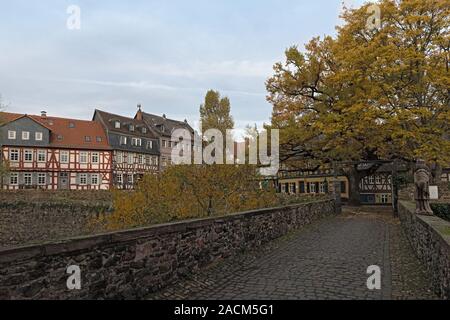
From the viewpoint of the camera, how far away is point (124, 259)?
5027 millimetres

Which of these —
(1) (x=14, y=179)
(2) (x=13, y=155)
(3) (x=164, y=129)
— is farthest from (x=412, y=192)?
(3) (x=164, y=129)

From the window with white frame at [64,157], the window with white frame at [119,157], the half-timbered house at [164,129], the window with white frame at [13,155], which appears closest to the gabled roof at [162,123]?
the half-timbered house at [164,129]

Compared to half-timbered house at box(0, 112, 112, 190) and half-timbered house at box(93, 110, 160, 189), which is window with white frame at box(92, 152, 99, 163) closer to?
half-timbered house at box(0, 112, 112, 190)

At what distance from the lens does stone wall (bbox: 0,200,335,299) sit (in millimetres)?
3719

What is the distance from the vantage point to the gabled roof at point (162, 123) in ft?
184

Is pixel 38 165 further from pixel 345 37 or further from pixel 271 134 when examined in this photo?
pixel 345 37

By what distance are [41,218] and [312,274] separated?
2853 centimetres

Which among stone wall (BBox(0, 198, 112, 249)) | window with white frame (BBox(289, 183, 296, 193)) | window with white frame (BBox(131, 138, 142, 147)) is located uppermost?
window with white frame (BBox(131, 138, 142, 147))

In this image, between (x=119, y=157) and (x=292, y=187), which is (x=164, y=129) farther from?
(x=292, y=187)

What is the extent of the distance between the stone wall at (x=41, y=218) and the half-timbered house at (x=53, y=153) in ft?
30.2

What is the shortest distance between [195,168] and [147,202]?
2.02 meters

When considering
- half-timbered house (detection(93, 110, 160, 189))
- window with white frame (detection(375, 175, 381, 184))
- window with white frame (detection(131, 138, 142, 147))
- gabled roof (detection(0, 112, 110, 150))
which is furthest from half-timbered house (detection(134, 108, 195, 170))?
window with white frame (detection(375, 175, 381, 184))

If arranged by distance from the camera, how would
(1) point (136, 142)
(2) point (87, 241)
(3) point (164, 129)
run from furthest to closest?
(3) point (164, 129) → (1) point (136, 142) → (2) point (87, 241)
